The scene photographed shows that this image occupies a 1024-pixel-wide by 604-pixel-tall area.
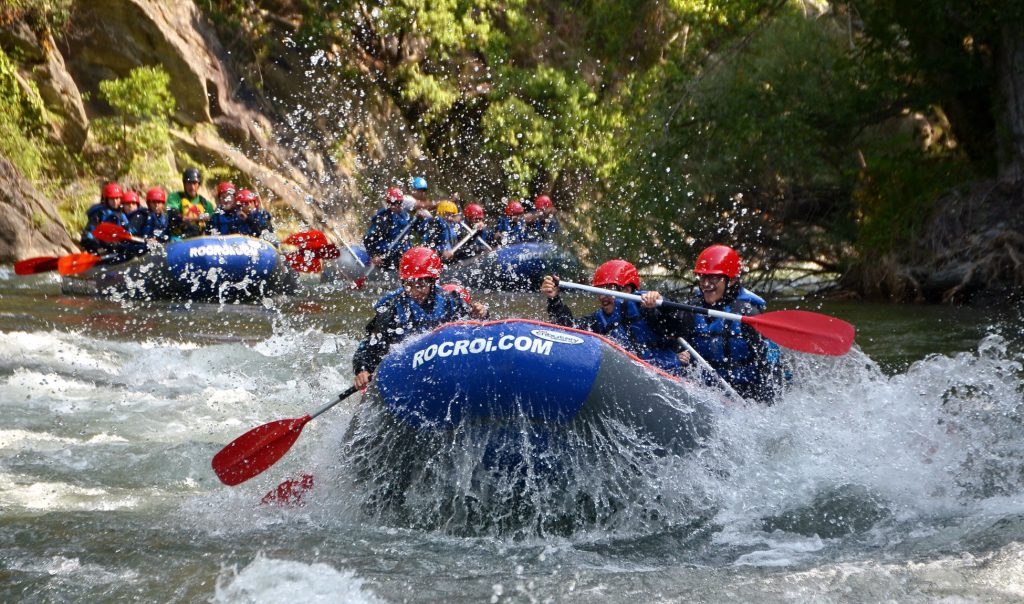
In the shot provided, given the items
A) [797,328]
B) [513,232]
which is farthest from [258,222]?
[797,328]

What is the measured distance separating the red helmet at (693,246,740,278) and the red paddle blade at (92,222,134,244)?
8348 mm

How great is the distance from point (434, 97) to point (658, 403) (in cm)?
1684

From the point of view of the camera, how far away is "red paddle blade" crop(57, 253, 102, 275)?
39.5 ft

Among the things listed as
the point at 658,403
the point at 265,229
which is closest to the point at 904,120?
the point at 265,229

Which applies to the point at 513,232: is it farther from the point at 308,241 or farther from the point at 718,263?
the point at 718,263

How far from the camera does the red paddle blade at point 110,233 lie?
12.4 m

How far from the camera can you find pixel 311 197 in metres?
19.1

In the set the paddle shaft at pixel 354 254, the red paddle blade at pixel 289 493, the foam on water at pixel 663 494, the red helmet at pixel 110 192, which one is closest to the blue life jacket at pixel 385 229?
the paddle shaft at pixel 354 254

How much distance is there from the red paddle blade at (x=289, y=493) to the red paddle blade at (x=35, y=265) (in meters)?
7.58

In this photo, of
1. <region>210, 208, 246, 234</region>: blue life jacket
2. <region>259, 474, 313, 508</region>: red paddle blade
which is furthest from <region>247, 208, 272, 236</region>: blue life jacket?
<region>259, 474, 313, 508</region>: red paddle blade

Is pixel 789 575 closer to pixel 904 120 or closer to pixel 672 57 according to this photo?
pixel 904 120

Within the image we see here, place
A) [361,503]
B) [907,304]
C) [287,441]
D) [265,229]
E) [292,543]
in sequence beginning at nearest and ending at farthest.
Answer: [292,543] → [361,503] → [287,441] → [907,304] → [265,229]

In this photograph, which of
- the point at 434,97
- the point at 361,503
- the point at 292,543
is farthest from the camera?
the point at 434,97

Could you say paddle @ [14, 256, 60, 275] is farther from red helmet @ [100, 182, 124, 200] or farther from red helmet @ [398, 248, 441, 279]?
red helmet @ [398, 248, 441, 279]
